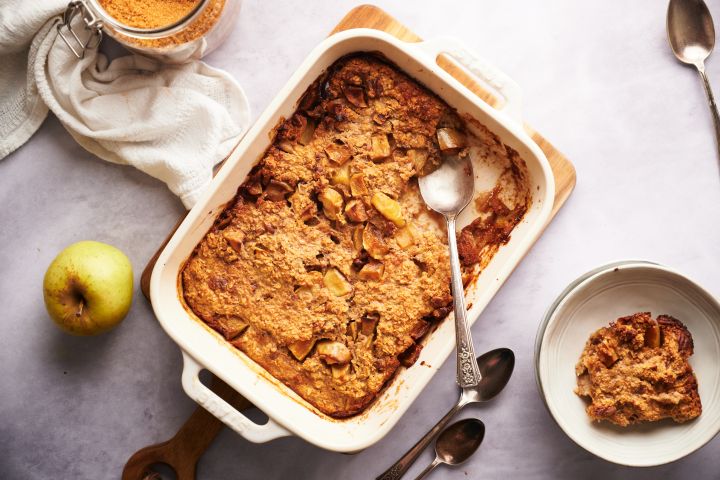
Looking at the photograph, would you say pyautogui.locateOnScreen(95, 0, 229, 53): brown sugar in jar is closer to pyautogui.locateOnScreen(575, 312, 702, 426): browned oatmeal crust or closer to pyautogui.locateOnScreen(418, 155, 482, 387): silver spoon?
pyautogui.locateOnScreen(418, 155, 482, 387): silver spoon

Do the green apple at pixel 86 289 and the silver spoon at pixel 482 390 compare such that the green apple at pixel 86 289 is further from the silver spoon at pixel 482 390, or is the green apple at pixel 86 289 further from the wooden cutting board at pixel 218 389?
the silver spoon at pixel 482 390

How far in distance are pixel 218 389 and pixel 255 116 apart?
36.6 inches

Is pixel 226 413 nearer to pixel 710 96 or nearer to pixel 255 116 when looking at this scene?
pixel 255 116

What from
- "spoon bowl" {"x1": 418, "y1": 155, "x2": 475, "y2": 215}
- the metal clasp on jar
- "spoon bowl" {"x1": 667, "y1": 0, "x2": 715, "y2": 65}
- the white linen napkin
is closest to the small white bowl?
"spoon bowl" {"x1": 418, "y1": 155, "x2": 475, "y2": 215}

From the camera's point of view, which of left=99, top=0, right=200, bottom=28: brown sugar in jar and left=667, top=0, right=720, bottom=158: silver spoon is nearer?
left=99, top=0, right=200, bottom=28: brown sugar in jar

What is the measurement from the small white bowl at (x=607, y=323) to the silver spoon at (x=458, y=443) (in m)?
0.29

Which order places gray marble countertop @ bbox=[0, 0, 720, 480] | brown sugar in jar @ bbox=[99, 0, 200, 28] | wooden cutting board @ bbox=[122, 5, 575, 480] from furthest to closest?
gray marble countertop @ bbox=[0, 0, 720, 480], wooden cutting board @ bbox=[122, 5, 575, 480], brown sugar in jar @ bbox=[99, 0, 200, 28]

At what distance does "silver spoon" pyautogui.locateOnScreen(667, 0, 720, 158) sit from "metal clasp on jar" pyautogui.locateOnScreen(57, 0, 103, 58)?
188cm

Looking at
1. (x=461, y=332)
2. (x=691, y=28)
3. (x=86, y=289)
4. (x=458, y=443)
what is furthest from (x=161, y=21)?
(x=691, y=28)

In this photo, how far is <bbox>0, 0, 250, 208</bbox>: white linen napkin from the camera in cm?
192

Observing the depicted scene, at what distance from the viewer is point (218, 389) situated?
1904mm

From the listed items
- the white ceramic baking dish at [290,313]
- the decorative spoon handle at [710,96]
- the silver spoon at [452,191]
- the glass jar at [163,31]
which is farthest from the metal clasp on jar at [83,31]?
the decorative spoon handle at [710,96]

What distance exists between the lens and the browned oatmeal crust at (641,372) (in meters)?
1.79

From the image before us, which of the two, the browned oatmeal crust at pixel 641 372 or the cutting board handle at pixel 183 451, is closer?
the browned oatmeal crust at pixel 641 372
